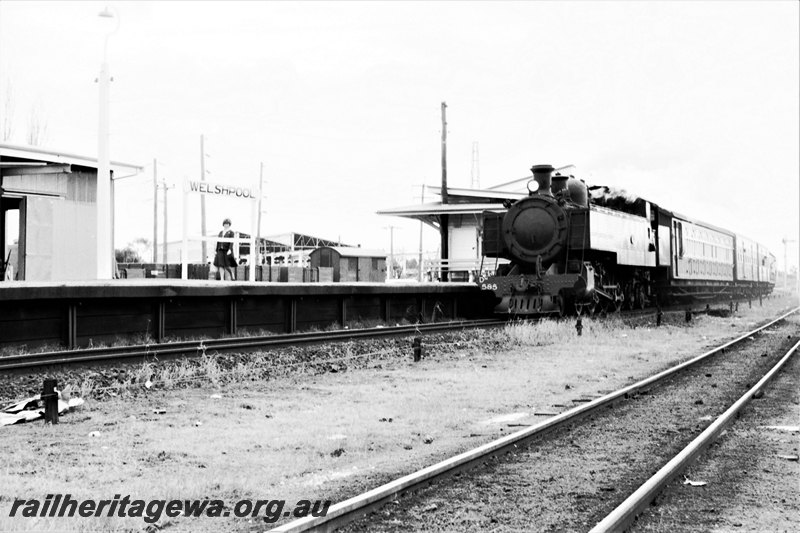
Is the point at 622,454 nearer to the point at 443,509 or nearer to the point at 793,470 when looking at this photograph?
the point at 793,470

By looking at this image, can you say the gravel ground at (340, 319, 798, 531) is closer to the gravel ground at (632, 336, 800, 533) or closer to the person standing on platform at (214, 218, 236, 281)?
the gravel ground at (632, 336, 800, 533)

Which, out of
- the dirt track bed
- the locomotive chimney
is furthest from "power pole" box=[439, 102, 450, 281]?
the dirt track bed

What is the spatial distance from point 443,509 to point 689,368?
8.68 meters

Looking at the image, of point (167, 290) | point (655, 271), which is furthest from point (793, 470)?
point (655, 271)

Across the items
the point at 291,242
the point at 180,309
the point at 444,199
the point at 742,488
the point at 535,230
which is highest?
the point at 444,199

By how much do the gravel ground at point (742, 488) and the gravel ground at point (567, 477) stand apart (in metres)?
0.30

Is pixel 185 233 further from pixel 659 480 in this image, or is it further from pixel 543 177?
pixel 659 480

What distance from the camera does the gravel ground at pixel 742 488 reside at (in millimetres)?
4613

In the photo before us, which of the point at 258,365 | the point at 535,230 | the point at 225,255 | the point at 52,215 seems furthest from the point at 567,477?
the point at 52,215

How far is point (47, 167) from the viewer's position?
682 inches

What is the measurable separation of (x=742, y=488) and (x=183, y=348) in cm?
882

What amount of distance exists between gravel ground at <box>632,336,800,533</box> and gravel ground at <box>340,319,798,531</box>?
30cm

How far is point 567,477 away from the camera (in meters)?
5.64

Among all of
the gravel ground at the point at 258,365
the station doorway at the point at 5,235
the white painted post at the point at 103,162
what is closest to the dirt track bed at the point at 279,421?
the gravel ground at the point at 258,365
